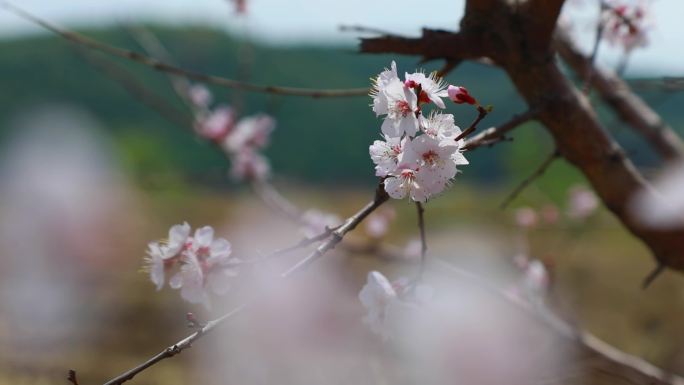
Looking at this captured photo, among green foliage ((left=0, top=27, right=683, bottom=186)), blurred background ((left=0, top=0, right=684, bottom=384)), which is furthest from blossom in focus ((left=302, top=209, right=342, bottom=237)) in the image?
green foliage ((left=0, top=27, right=683, bottom=186))

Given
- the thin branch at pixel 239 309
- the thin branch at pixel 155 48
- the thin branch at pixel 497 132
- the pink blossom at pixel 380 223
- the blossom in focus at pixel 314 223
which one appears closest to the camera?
the thin branch at pixel 239 309

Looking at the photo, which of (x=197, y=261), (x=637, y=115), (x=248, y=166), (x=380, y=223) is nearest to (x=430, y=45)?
(x=197, y=261)

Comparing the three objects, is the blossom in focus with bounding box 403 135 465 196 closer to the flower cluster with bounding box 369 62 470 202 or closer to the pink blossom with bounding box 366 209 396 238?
the flower cluster with bounding box 369 62 470 202

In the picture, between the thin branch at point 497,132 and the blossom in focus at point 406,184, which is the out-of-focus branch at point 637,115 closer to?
the thin branch at point 497,132

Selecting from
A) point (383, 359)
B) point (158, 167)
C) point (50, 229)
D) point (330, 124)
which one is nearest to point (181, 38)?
point (330, 124)

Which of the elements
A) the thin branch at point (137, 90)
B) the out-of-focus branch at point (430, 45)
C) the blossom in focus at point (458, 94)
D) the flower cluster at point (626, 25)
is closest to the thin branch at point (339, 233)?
the blossom in focus at point (458, 94)

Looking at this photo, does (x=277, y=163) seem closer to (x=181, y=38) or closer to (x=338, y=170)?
(x=338, y=170)
